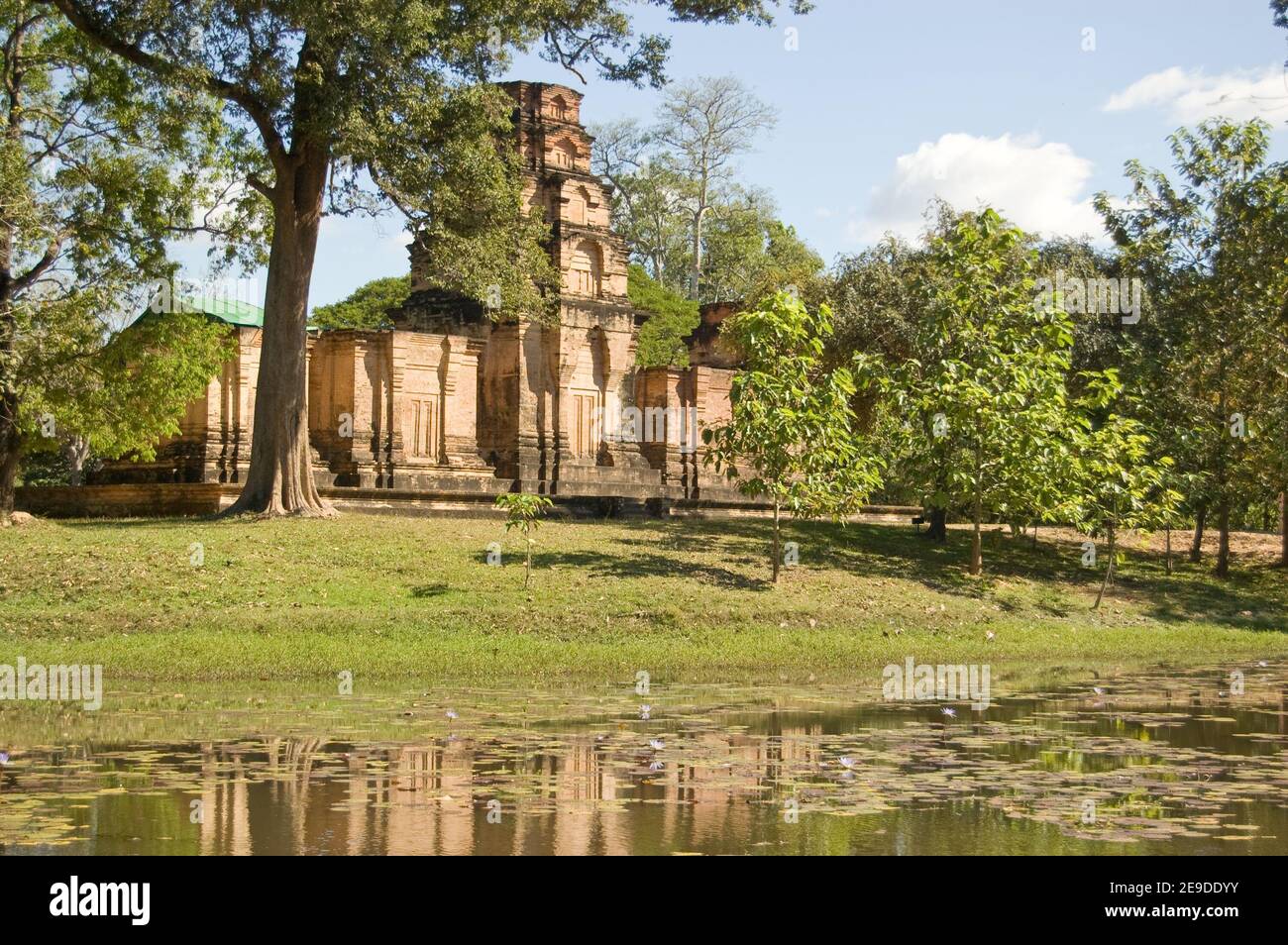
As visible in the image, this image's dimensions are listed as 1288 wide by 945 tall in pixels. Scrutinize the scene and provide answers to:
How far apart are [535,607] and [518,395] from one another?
14.7 meters

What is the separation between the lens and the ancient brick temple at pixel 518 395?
30.2 meters

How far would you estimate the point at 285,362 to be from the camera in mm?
24734

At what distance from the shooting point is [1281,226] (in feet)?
95.8

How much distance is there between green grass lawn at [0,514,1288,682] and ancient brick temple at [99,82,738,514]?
460cm

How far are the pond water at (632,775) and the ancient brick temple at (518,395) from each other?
16314 millimetres

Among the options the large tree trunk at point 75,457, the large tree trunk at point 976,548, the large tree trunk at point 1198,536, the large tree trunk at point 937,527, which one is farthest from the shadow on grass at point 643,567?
the large tree trunk at point 75,457

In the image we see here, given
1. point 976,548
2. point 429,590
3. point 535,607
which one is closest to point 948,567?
point 976,548

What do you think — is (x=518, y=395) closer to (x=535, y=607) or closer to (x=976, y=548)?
(x=976, y=548)

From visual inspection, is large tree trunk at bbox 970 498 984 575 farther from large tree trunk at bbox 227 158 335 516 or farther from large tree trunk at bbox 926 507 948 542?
large tree trunk at bbox 227 158 335 516

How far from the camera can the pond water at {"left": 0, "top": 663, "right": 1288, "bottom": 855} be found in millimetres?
7629

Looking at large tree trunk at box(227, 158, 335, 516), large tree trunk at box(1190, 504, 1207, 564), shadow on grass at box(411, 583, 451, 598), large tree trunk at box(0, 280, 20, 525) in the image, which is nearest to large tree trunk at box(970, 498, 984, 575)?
large tree trunk at box(1190, 504, 1207, 564)

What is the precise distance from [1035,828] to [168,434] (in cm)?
2411

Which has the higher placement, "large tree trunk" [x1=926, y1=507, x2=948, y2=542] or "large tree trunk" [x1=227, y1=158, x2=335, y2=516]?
"large tree trunk" [x1=227, y1=158, x2=335, y2=516]

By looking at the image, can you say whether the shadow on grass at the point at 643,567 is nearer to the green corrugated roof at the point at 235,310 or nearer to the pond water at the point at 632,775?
the pond water at the point at 632,775
